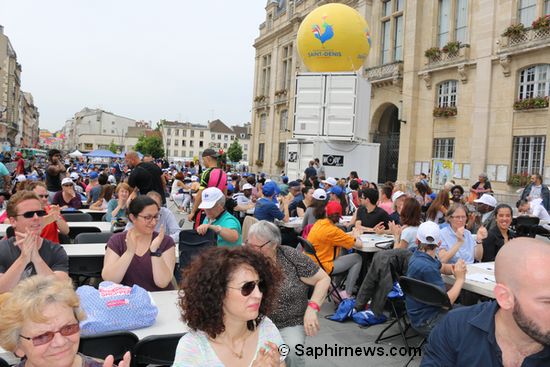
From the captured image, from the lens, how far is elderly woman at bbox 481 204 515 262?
20.6 feet

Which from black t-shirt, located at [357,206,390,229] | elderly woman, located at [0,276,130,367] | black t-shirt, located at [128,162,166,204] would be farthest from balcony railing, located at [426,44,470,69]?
elderly woman, located at [0,276,130,367]

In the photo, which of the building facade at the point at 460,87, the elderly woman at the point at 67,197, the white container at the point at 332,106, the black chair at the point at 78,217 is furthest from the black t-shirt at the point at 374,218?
the building facade at the point at 460,87

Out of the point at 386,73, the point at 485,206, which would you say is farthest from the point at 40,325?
the point at 386,73

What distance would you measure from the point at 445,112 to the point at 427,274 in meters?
19.2

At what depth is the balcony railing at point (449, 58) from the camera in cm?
2077

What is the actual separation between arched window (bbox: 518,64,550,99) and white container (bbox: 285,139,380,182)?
315 inches

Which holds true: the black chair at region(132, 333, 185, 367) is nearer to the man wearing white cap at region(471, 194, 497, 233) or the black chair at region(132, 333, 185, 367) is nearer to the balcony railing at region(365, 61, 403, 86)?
the man wearing white cap at region(471, 194, 497, 233)

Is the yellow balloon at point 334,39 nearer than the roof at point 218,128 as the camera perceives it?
Yes

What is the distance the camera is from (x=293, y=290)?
3.66 meters

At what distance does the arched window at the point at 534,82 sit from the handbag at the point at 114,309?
Answer: 19.2 meters

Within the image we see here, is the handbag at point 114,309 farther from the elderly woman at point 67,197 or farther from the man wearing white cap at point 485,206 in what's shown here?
the elderly woman at point 67,197

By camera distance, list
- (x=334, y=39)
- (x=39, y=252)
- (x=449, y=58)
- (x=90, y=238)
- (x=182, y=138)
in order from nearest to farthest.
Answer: (x=39, y=252) → (x=90, y=238) → (x=334, y=39) → (x=449, y=58) → (x=182, y=138)

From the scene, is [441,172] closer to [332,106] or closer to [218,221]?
[332,106]

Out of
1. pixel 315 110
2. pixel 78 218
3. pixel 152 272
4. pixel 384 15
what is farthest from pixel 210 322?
pixel 384 15
